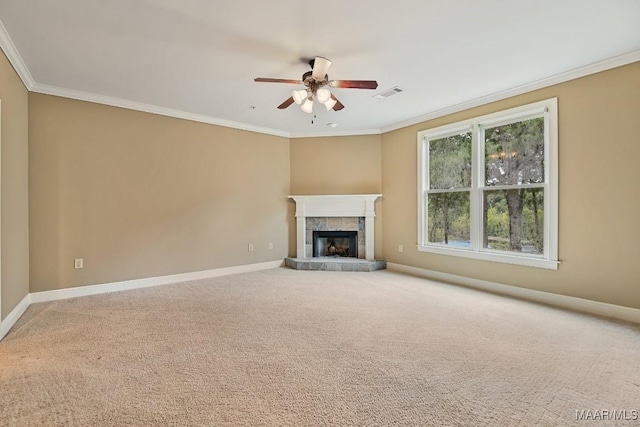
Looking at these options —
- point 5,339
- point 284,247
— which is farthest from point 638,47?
point 5,339

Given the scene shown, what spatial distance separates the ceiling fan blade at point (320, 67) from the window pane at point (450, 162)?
2.77 meters

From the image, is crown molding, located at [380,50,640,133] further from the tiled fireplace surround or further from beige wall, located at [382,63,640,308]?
the tiled fireplace surround

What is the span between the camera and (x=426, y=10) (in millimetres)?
2439

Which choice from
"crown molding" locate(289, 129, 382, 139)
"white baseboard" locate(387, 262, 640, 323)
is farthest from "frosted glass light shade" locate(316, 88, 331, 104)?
"white baseboard" locate(387, 262, 640, 323)

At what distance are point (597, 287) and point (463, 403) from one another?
2747 millimetres

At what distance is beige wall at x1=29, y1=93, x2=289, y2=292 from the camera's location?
3.93m

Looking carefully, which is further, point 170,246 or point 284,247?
point 284,247

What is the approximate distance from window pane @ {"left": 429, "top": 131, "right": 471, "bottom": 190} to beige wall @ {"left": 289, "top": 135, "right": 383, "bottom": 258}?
109cm

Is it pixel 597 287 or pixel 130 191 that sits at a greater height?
pixel 130 191

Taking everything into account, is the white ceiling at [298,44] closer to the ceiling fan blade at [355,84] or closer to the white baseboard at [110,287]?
the ceiling fan blade at [355,84]

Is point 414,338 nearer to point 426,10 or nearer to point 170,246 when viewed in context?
point 426,10

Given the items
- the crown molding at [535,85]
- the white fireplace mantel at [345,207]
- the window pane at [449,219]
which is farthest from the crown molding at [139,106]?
the window pane at [449,219]

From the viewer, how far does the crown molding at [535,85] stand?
3.23 meters

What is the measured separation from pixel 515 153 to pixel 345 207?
2.95 m
